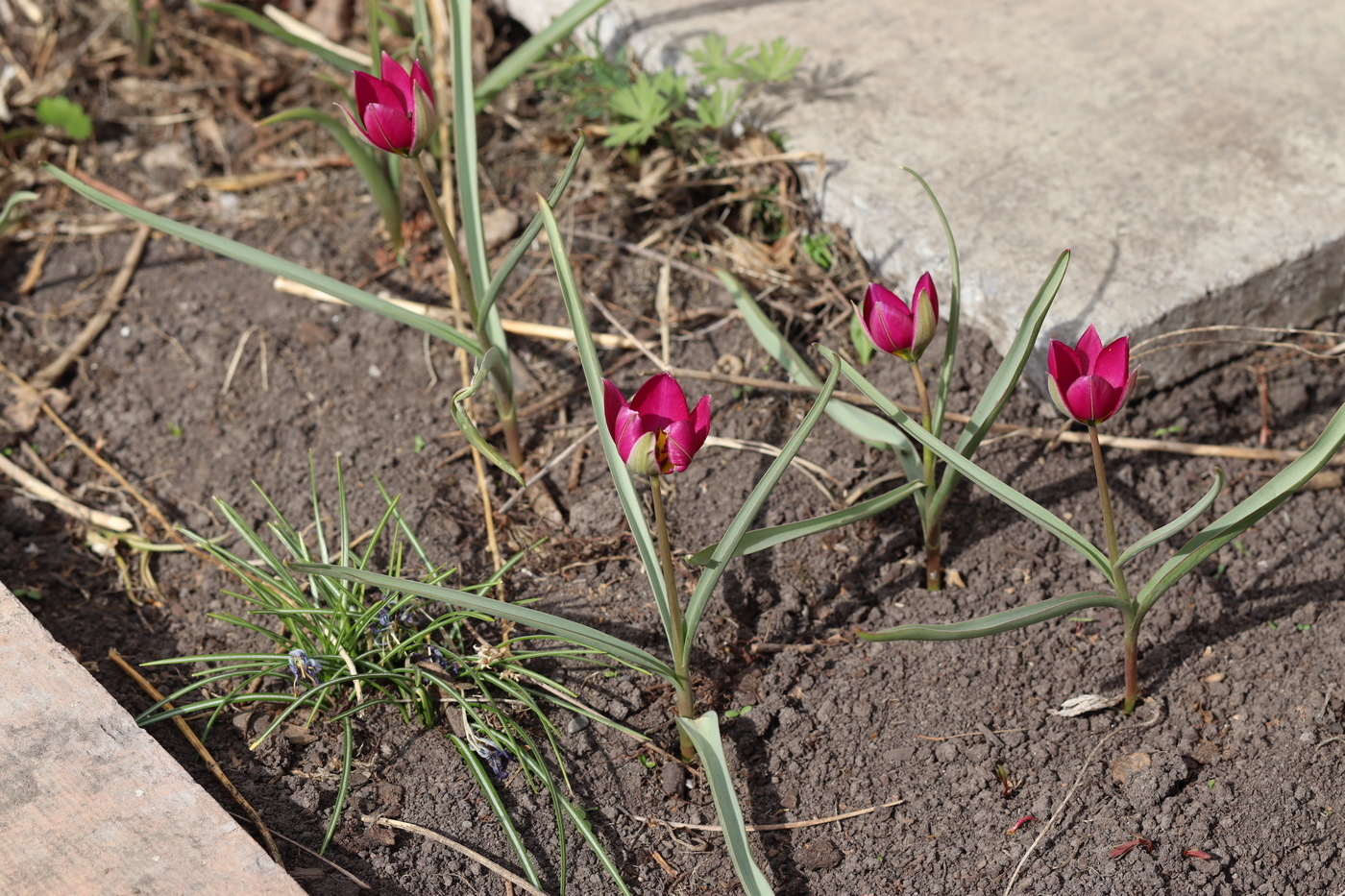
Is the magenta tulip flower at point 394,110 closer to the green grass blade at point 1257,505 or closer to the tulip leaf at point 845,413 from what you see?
the tulip leaf at point 845,413

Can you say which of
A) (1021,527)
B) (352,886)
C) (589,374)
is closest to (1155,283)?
(1021,527)

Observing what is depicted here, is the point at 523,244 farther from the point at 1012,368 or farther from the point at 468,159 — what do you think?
the point at 1012,368

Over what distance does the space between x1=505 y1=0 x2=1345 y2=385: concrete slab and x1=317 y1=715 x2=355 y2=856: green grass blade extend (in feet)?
4.40

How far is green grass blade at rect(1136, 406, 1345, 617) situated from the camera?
154cm

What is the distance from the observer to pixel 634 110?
8.44 feet

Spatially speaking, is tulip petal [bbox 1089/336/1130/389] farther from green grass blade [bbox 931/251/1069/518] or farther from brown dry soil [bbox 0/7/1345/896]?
brown dry soil [bbox 0/7/1345/896]

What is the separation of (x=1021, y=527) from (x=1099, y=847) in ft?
1.98

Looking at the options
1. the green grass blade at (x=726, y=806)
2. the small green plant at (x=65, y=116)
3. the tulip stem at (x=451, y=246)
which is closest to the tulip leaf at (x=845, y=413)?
the tulip stem at (x=451, y=246)

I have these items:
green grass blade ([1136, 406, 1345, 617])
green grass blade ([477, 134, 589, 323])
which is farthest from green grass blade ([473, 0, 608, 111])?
green grass blade ([1136, 406, 1345, 617])

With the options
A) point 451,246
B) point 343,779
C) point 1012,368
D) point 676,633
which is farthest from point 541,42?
point 343,779

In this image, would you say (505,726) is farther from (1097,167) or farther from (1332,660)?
(1097,167)

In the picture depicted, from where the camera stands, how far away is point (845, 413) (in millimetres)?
1973

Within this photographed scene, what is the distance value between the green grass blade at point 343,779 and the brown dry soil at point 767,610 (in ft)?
0.07

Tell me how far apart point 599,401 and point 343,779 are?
0.67 m
